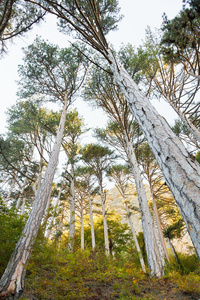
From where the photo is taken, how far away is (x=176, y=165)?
4.42 feet

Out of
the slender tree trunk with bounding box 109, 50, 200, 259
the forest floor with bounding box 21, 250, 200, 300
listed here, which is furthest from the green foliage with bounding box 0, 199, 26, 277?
the slender tree trunk with bounding box 109, 50, 200, 259

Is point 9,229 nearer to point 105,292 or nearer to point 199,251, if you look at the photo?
point 105,292

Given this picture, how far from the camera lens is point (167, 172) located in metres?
1.41

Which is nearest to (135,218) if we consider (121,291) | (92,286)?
(92,286)

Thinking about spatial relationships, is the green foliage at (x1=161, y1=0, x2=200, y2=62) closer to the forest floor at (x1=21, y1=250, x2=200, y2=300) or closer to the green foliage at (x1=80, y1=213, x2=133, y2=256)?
the forest floor at (x1=21, y1=250, x2=200, y2=300)

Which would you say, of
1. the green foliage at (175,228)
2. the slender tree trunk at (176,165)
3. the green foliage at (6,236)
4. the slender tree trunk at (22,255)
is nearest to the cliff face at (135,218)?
the green foliage at (175,228)

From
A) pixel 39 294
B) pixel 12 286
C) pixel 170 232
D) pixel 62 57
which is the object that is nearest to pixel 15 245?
pixel 12 286

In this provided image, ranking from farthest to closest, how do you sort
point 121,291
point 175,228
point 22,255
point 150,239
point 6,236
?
point 175,228
point 150,239
point 6,236
point 22,255
point 121,291

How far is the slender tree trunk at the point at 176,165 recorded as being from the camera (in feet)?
3.55


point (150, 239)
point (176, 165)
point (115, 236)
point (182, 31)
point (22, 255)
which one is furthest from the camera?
point (115, 236)

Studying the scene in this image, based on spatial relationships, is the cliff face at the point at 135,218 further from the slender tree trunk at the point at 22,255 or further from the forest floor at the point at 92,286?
the slender tree trunk at the point at 22,255

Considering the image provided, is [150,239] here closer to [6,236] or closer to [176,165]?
[6,236]

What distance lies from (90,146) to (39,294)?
1012 centimetres

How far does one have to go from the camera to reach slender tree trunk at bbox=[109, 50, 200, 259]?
1082 millimetres
